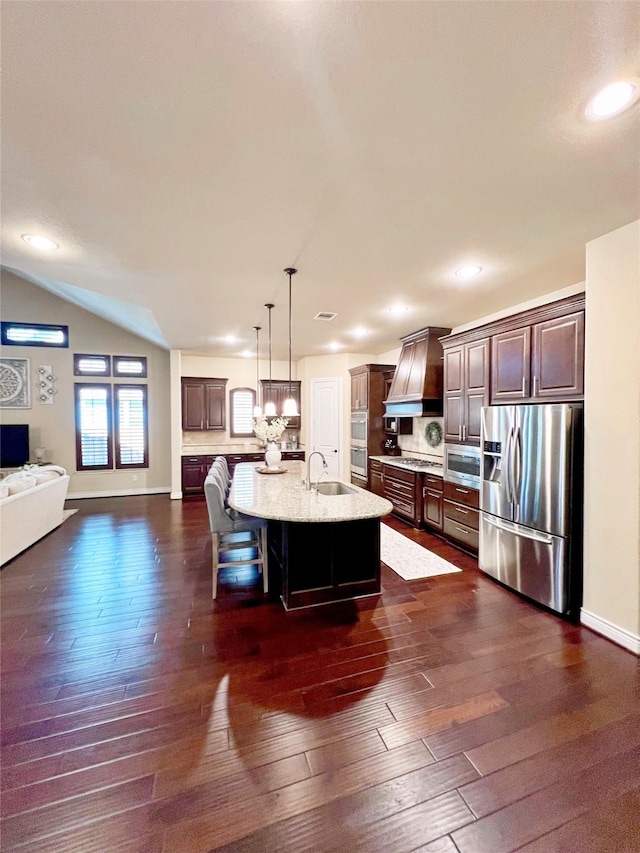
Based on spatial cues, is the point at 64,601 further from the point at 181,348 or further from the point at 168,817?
the point at 181,348

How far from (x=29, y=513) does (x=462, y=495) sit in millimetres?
5081

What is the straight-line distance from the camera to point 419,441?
5770 millimetres

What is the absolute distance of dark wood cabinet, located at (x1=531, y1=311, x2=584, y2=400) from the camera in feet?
9.09

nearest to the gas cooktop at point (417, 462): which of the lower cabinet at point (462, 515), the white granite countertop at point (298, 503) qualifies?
the lower cabinet at point (462, 515)

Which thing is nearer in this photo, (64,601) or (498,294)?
(64,601)

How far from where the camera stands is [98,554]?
13.0ft

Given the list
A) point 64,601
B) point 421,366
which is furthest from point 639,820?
point 421,366

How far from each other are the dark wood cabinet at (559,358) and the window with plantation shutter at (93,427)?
7.31m

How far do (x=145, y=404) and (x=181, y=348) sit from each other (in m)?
1.50

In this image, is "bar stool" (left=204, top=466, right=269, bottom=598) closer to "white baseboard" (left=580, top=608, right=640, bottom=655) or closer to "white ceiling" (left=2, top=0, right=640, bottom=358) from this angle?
"white ceiling" (left=2, top=0, right=640, bottom=358)

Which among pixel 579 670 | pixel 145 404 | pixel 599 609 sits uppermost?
pixel 145 404

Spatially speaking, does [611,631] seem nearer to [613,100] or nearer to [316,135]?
[613,100]

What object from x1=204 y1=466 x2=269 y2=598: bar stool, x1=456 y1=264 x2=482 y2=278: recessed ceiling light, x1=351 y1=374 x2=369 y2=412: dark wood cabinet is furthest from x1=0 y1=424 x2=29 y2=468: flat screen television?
x1=456 y1=264 x2=482 y2=278: recessed ceiling light

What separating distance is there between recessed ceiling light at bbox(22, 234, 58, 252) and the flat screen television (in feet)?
16.2
